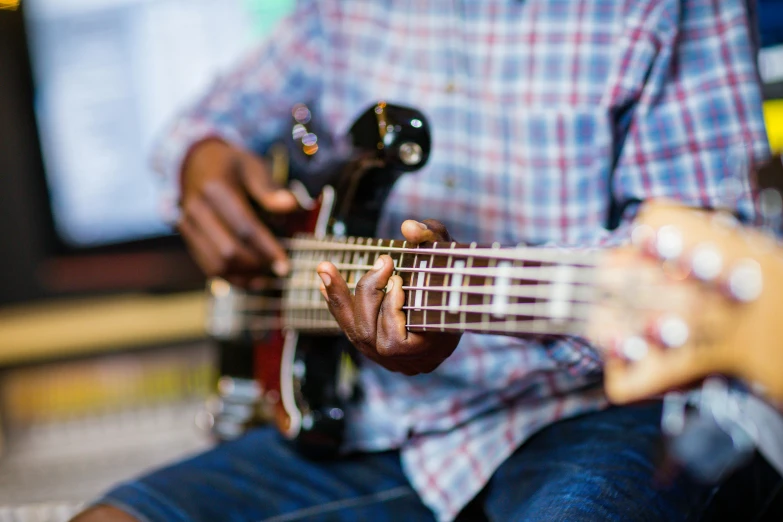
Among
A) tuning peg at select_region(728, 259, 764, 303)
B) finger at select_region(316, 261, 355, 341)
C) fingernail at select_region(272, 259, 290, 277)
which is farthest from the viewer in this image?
fingernail at select_region(272, 259, 290, 277)

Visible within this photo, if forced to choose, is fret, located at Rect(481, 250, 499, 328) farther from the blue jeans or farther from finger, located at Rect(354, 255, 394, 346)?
the blue jeans

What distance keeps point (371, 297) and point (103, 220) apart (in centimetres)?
132

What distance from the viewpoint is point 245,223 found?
3.09 ft

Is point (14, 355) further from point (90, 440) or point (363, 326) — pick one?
point (363, 326)

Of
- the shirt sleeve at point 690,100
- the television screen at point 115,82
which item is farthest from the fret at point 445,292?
the television screen at point 115,82

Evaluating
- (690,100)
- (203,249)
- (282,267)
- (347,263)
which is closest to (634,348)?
(347,263)

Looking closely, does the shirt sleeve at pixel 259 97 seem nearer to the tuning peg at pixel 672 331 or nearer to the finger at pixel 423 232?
the finger at pixel 423 232

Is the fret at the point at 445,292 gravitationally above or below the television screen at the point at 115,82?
below

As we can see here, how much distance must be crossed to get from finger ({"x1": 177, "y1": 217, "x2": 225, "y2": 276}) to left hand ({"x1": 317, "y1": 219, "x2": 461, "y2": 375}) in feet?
1.31

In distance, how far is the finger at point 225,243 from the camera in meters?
0.95

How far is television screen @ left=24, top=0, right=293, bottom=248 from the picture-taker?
5.37 ft

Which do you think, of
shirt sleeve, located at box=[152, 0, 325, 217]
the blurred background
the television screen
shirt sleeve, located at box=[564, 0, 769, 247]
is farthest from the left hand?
the television screen

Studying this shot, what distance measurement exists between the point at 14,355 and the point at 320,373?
3.16ft

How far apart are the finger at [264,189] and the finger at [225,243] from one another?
6 centimetres
